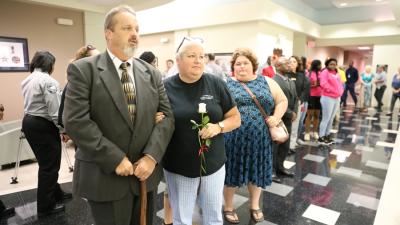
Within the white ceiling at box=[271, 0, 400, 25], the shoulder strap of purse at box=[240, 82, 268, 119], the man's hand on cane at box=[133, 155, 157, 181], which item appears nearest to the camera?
the man's hand on cane at box=[133, 155, 157, 181]

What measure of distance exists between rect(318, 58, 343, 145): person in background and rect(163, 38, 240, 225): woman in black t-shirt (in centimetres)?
361

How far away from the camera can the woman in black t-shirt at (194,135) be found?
1.62m

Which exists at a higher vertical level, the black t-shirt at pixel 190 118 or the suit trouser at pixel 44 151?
the black t-shirt at pixel 190 118

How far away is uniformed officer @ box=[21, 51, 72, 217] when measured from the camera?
245cm

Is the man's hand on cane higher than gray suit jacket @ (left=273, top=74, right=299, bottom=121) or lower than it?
lower

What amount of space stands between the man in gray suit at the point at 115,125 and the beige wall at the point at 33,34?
4.59 meters

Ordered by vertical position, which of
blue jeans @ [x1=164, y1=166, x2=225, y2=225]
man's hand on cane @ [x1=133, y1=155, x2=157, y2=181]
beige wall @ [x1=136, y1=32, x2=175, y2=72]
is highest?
beige wall @ [x1=136, y1=32, x2=175, y2=72]

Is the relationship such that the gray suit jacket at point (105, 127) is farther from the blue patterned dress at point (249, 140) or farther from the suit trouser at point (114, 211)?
the blue patterned dress at point (249, 140)

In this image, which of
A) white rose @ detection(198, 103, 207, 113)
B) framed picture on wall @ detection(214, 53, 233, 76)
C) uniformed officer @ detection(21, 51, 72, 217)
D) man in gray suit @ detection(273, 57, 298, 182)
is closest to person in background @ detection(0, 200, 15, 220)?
uniformed officer @ detection(21, 51, 72, 217)

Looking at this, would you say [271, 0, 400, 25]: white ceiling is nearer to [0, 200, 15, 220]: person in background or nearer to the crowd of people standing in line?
the crowd of people standing in line

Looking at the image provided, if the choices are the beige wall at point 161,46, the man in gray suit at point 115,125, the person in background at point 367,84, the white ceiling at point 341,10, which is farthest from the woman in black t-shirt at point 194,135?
the person in background at point 367,84

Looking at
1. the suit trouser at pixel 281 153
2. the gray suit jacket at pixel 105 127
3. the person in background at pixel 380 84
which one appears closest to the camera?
the gray suit jacket at pixel 105 127

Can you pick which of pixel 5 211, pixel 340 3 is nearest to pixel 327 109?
pixel 5 211

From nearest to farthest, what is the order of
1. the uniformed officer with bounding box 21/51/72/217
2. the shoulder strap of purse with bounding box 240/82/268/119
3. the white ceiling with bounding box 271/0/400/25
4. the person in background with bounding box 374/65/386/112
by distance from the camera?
the shoulder strap of purse with bounding box 240/82/268/119 → the uniformed officer with bounding box 21/51/72/217 → the person in background with bounding box 374/65/386/112 → the white ceiling with bounding box 271/0/400/25
